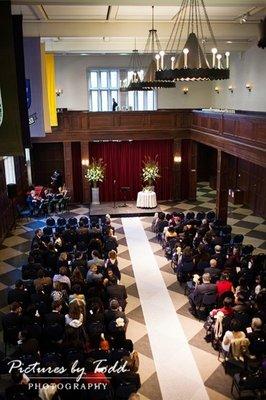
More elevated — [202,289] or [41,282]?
[41,282]

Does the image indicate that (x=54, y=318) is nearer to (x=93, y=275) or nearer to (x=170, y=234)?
(x=93, y=275)

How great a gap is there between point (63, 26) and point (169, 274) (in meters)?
9.04

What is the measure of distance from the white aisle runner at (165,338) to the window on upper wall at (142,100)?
1202 cm

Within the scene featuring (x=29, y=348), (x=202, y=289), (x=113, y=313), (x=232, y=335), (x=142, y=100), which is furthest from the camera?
(x=142, y=100)

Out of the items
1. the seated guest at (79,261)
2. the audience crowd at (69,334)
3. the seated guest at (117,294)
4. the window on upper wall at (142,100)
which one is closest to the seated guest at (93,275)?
the audience crowd at (69,334)

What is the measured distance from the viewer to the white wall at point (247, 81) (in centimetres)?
1698

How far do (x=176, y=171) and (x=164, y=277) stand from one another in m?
9.65

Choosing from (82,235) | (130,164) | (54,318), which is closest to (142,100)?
(130,164)

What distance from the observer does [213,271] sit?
33.5ft

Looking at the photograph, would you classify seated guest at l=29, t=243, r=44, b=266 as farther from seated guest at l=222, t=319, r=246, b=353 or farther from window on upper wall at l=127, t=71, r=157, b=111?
window on upper wall at l=127, t=71, r=157, b=111

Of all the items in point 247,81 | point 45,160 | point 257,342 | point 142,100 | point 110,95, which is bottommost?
point 257,342

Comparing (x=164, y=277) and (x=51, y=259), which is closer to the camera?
(x=51, y=259)

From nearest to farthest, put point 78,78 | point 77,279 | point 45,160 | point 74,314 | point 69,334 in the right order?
point 69,334, point 74,314, point 77,279, point 45,160, point 78,78

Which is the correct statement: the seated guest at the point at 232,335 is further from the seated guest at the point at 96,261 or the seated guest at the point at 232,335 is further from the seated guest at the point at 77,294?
the seated guest at the point at 96,261
